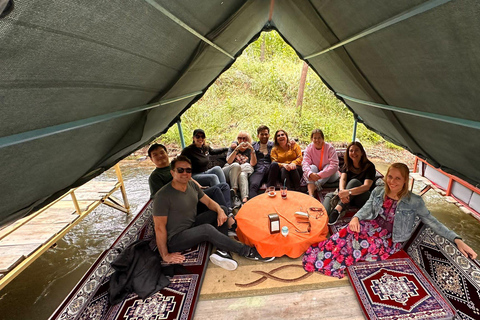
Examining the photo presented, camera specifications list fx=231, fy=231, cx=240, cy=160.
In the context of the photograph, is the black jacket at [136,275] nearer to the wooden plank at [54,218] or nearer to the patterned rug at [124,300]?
the patterned rug at [124,300]

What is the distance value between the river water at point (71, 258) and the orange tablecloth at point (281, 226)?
7.85 ft

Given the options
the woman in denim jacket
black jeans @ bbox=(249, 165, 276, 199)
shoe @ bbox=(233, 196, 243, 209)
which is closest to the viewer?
the woman in denim jacket

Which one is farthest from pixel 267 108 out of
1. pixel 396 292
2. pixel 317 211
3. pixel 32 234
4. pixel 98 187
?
pixel 32 234

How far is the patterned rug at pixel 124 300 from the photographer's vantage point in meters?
1.91

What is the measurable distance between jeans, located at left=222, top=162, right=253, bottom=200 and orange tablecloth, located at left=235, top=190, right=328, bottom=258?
974 millimetres

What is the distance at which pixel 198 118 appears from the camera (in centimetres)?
870

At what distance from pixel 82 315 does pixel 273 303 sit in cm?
162

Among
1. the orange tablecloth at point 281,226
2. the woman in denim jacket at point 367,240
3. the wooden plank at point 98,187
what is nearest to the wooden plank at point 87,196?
the wooden plank at point 98,187

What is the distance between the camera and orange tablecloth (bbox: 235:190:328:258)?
2.39m

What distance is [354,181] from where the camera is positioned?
3232 millimetres

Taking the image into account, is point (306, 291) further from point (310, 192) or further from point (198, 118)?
point (198, 118)

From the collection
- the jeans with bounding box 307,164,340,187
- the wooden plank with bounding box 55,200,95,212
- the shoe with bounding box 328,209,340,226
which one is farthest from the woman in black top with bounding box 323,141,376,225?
the wooden plank with bounding box 55,200,95,212

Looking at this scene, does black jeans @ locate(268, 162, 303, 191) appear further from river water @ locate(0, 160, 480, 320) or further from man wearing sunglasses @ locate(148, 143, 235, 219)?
river water @ locate(0, 160, 480, 320)

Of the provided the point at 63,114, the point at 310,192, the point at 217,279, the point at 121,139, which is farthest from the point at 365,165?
the point at 63,114
